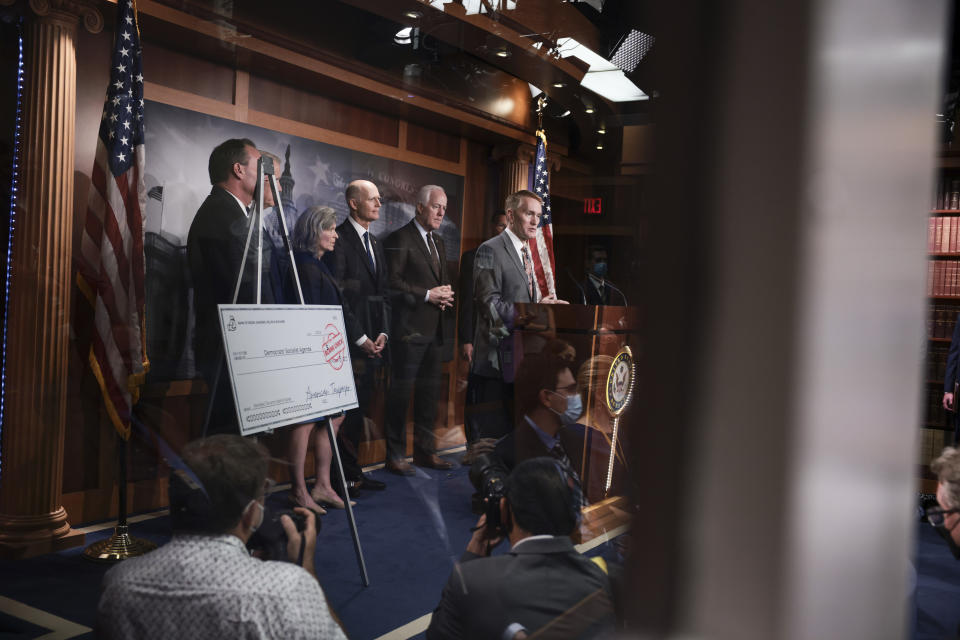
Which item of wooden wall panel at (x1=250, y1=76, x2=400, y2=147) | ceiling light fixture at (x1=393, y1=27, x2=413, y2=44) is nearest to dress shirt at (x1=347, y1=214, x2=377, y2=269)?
wooden wall panel at (x1=250, y1=76, x2=400, y2=147)

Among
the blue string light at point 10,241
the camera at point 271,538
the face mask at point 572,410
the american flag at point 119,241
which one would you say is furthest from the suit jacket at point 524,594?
the blue string light at point 10,241

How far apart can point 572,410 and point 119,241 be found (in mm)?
830

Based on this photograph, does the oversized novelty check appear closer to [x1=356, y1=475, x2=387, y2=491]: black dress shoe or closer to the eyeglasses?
[x1=356, y1=475, x2=387, y2=491]: black dress shoe

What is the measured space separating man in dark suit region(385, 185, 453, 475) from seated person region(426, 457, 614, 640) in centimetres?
10

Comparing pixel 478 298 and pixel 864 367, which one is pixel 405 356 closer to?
pixel 478 298

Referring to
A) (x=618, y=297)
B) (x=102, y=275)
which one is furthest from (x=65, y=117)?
(x=618, y=297)

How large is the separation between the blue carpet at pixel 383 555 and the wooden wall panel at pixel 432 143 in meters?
0.34

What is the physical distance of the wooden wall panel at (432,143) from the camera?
0.74 meters

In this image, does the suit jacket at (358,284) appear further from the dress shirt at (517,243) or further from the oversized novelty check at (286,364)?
Result: the dress shirt at (517,243)

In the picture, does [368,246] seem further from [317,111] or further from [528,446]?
[528,446]

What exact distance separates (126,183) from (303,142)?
0.37 meters

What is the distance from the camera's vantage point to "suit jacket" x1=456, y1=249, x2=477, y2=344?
715 millimetres

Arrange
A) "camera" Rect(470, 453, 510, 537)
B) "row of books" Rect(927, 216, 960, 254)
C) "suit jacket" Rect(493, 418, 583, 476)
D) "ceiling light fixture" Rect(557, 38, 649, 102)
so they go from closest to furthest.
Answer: "row of books" Rect(927, 216, 960, 254) < "ceiling light fixture" Rect(557, 38, 649, 102) < "suit jacket" Rect(493, 418, 583, 476) < "camera" Rect(470, 453, 510, 537)

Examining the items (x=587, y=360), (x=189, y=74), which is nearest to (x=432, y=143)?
(x=587, y=360)
